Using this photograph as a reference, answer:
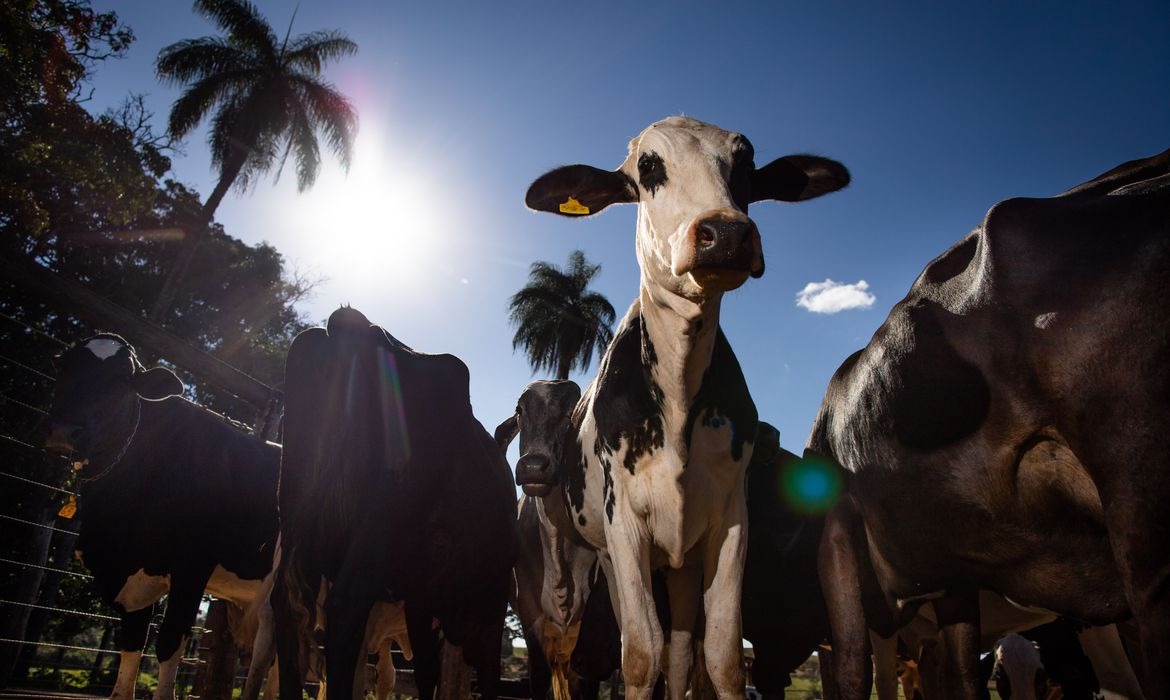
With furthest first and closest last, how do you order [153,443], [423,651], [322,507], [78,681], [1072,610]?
[78,681]
[153,443]
[423,651]
[322,507]
[1072,610]

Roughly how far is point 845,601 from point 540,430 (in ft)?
9.43

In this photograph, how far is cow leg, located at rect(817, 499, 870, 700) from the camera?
3.38 m

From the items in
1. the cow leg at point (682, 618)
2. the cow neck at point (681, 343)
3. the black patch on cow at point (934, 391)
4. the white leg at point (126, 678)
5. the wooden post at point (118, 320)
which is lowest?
the white leg at point (126, 678)

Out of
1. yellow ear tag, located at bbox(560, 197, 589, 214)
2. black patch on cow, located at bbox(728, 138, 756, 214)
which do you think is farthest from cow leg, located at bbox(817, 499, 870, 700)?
yellow ear tag, located at bbox(560, 197, 589, 214)

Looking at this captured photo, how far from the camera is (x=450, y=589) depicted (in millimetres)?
4652

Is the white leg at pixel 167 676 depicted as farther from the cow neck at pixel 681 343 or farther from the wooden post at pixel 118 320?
the cow neck at pixel 681 343

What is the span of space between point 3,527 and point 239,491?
54.9ft

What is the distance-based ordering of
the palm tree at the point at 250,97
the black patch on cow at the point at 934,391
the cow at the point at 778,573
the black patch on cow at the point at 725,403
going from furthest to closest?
the palm tree at the point at 250,97, the cow at the point at 778,573, the black patch on cow at the point at 725,403, the black patch on cow at the point at 934,391

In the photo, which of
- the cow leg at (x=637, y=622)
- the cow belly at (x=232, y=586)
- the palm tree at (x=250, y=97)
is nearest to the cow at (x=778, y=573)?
the cow leg at (x=637, y=622)

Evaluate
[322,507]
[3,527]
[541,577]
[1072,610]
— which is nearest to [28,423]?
[3,527]

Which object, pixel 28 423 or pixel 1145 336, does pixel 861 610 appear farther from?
pixel 28 423

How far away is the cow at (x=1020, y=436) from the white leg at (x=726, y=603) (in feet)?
1.70

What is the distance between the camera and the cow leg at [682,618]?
13.2 ft

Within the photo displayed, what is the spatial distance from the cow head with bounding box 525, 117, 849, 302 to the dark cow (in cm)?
155
